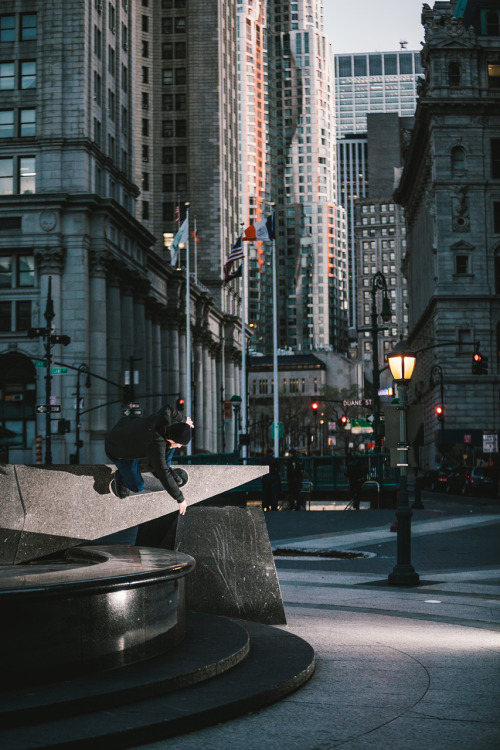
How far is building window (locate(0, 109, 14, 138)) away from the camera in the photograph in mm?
64500

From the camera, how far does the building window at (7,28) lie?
65000mm

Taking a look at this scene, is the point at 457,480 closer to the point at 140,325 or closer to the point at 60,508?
the point at 140,325

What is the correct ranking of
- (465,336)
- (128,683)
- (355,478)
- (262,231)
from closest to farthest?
1. (128,683)
2. (355,478)
3. (262,231)
4. (465,336)

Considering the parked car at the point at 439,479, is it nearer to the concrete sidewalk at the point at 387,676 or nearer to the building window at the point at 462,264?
the building window at the point at 462,264

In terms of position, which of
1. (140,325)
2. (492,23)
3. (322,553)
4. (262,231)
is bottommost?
(322,553)

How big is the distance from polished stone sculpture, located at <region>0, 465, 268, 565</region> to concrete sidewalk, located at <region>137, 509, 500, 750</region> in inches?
86.3

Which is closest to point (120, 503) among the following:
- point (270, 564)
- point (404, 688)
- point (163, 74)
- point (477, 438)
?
point (270, 564)

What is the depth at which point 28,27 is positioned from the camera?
65062 millimetres

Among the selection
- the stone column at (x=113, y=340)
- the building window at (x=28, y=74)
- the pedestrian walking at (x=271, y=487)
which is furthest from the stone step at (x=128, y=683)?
the building window at (x=28, y=74)

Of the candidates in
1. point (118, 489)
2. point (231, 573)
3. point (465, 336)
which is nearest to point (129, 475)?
point (118, 489)

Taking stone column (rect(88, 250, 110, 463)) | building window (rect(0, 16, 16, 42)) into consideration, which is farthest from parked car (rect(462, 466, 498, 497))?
building window (rect(0, 16, 16, 42))

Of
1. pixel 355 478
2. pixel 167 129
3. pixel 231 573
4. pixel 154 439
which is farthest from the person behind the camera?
pixel 167 129

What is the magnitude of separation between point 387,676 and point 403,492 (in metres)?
8.89

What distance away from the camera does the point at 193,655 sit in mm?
7957
